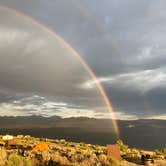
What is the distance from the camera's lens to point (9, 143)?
1795 inches

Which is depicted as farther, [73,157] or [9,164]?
[73,157]

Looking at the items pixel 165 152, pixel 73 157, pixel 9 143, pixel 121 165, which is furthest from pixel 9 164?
pixel 165 152

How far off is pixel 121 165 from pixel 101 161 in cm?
165

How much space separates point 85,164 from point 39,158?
4.10 metres

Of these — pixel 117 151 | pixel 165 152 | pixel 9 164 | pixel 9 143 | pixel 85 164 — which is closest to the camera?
pixel 9 164

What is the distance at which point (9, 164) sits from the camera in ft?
72.5

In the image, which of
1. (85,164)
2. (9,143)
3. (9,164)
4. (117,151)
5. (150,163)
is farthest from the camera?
(9,143)

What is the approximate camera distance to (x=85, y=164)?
82.7ft

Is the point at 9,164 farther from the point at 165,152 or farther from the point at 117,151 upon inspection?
the point at 165,152

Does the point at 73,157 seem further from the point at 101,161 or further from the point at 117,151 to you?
the point at 117,151

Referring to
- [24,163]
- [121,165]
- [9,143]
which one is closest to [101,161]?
[121,165]

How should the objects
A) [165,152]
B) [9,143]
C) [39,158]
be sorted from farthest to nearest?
[165,152] → [9,143] → [39,158]

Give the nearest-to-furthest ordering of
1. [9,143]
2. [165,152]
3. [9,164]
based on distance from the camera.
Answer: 1. [9,164]
2. [9,143]
3. [165,152]

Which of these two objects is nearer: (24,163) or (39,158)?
(24,163)
